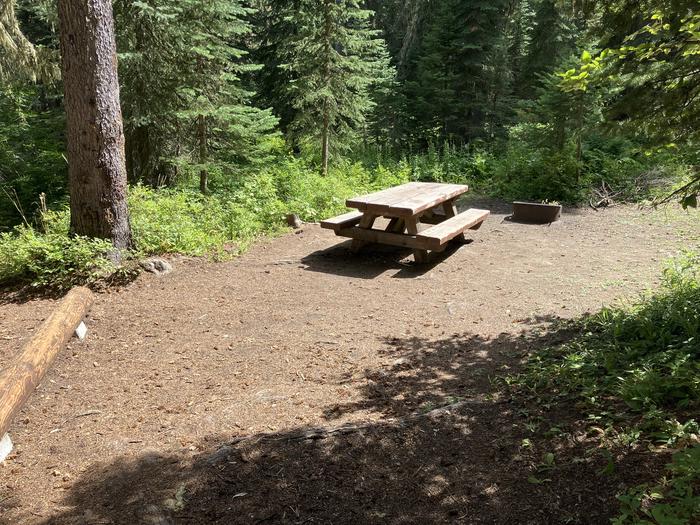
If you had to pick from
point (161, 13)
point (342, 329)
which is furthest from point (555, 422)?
point (161, 13)

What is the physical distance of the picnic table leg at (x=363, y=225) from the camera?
8.41 meters

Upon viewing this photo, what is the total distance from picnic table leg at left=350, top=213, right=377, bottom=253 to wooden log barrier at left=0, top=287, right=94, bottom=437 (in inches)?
169

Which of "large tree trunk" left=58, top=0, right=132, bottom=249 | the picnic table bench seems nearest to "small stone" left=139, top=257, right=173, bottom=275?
"large tree trunk" left=58, top=0, right=132, bottom=249

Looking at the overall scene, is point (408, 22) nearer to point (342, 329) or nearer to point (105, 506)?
point (342, 329)

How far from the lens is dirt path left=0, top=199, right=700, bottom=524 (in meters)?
2.90

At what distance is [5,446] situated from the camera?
368 centimetres

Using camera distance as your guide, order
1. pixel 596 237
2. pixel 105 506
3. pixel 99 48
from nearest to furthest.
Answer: pixel 105 506, pixel 99 48, pixel 596 237

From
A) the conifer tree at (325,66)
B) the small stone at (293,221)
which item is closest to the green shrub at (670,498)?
the small stone at (293,221)

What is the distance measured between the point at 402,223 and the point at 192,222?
12.8 ft

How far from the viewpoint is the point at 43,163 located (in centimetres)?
1187

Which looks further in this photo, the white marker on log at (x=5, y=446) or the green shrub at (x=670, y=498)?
the white marker on log at (x=5, y=446)

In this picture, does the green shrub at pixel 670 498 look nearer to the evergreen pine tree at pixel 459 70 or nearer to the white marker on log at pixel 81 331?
the white marker on log at pixel 81 331

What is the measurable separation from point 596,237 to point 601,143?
21.3ft

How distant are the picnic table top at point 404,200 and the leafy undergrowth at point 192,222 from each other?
227 cm
